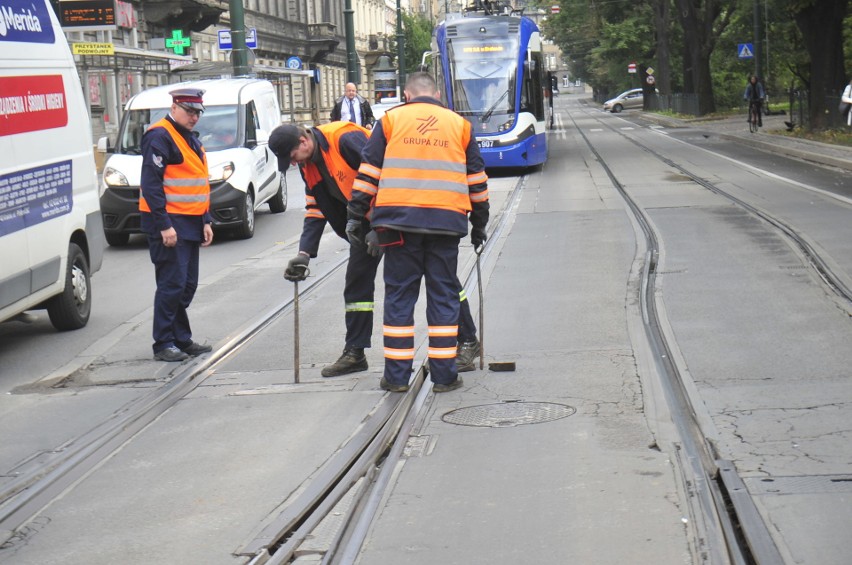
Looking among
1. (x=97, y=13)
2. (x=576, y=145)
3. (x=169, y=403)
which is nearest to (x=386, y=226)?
(x=169, y=403)

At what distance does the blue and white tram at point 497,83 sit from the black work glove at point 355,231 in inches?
728

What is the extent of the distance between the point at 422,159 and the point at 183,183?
242 cm

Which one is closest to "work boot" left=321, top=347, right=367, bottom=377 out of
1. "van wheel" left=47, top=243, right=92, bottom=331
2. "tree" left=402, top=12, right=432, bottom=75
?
"van wheel" left=47, top=243, right=92, bottom=331

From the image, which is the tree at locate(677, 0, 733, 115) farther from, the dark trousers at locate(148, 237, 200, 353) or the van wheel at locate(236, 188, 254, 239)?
the dark trousers at locate(148, 237, 200, 353)

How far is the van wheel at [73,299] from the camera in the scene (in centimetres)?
1022

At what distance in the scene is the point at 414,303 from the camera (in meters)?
7.35

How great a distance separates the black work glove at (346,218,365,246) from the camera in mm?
7316

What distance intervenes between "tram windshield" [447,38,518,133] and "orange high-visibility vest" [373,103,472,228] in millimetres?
19143

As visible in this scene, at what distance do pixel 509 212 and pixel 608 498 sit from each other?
42.6 ft

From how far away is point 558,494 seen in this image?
527 centimetres

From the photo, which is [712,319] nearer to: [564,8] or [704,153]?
[704,153]

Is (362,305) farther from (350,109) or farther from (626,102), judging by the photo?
(626,102)

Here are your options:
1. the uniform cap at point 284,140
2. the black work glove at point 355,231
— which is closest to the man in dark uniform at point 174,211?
the uniform cap at point 284,140

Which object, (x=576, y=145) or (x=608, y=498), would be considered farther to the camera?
Answer: (x=576, y=145)
